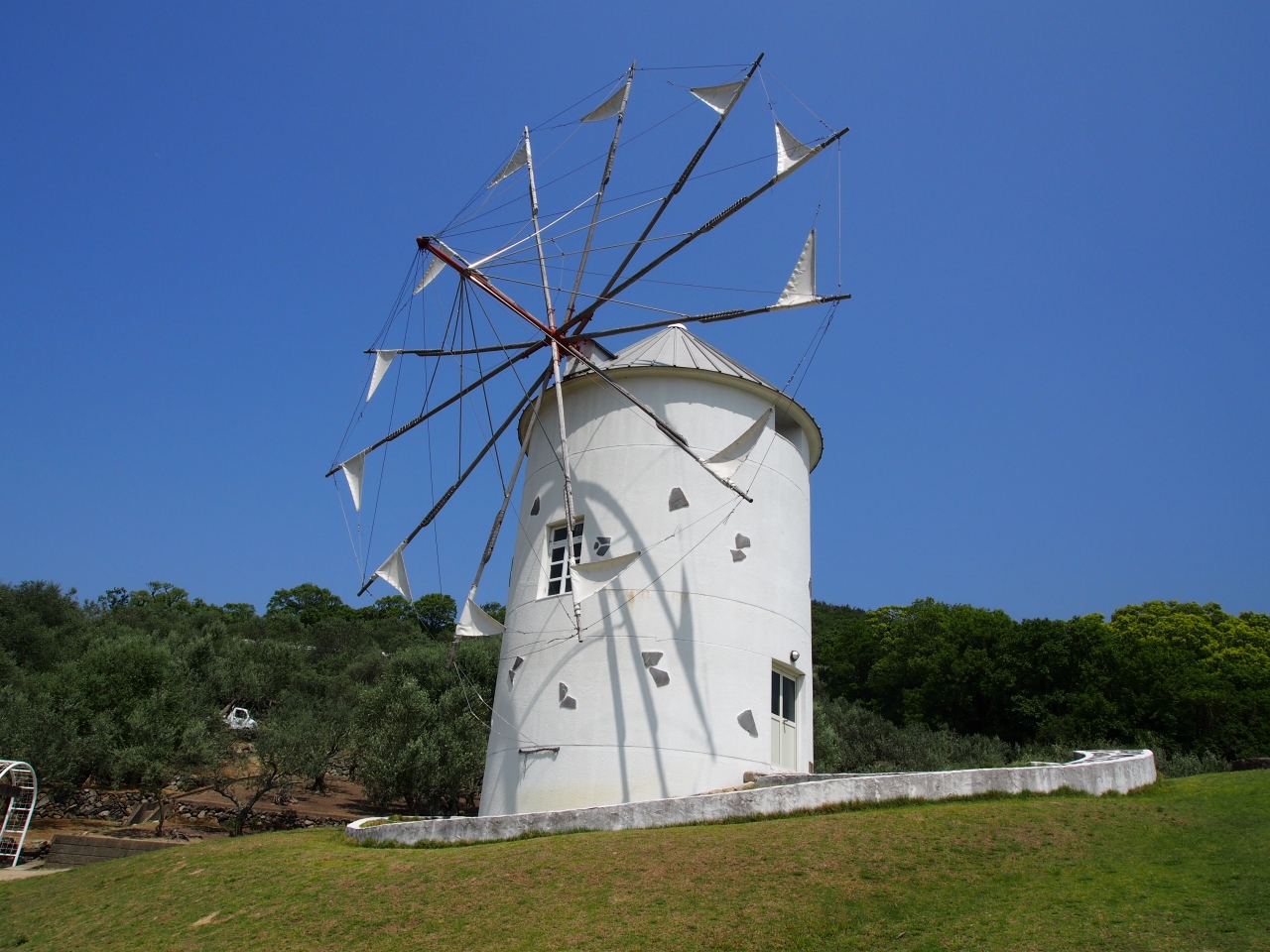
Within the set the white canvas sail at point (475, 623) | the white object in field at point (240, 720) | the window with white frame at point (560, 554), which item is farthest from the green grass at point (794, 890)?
the white object in field at point (240, 720)

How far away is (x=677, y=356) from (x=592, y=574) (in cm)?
534

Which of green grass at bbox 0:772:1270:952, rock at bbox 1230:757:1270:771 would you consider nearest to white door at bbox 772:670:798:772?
green grass at bbox 0:772:1270:952

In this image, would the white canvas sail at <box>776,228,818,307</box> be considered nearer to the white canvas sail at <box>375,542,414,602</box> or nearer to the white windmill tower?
the white windmill tower

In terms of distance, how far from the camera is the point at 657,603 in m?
15.3

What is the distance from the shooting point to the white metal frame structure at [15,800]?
1945cm

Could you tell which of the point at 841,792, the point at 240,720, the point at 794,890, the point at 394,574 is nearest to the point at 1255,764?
the point at 841,792

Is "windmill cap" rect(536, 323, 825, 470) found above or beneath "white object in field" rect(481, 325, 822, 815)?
above

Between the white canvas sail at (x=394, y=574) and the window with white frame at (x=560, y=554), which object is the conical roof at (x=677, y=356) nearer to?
the window with white frame at (x=560, y=554)

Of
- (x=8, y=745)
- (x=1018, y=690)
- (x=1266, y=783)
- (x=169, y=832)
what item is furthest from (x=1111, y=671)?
(x=8, y=745)

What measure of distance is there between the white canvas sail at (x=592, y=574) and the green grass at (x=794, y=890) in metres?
3.55

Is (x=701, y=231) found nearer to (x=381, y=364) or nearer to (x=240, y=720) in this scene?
(x=381, y=364)

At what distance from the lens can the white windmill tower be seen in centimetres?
1473

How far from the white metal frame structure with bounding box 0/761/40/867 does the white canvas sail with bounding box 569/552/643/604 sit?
1387cm

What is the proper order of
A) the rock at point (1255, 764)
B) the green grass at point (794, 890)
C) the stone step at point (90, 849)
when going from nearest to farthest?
the green grass at point (794, 890), the rock at point (1255, 764), the stone step at point (90, 849)
